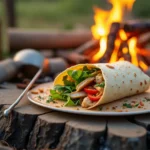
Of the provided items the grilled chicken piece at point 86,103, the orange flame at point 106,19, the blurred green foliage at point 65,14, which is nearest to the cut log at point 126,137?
the grilled chicken piece at point 86,103

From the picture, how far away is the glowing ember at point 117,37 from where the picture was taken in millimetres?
6211

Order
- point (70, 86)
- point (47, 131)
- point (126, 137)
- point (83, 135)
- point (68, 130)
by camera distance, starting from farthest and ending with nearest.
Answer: point (70, 86)
point (47, 131)
point (68, 130)
point (83, 135)
point (126, 137)

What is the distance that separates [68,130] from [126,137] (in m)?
0.52

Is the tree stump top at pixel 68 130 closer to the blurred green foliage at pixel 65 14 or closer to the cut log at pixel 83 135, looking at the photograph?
the cut log at pixel 83 135

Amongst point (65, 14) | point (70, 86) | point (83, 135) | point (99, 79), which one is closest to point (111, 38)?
point (70, 86)

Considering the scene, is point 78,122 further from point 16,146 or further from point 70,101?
point 16,146

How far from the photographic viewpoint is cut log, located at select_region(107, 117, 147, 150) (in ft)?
11.1

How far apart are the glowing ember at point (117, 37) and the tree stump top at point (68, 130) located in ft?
7.65

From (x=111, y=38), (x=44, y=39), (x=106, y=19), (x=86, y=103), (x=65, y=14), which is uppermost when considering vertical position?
(x=106, y=19)

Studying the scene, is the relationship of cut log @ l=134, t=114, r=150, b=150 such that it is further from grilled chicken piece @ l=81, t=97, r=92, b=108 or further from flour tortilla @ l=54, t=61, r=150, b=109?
grilled chicken piece @ l=81, t=97, r=92, b=108

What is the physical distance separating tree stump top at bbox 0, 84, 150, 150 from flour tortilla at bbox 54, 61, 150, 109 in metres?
0.23

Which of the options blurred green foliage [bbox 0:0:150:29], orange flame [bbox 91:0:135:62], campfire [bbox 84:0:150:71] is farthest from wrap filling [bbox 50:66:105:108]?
blurred green foliage [bbox 0:0:150:29]

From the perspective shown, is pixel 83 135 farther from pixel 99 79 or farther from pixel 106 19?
pixel 106 19

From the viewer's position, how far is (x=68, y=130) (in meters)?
3.61
